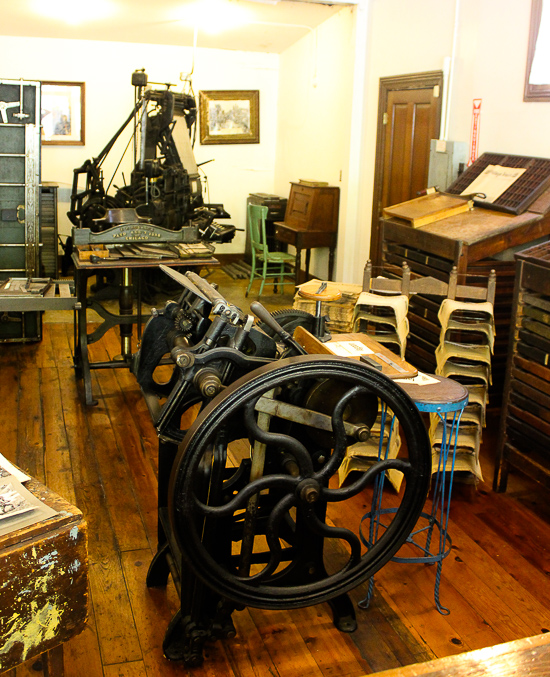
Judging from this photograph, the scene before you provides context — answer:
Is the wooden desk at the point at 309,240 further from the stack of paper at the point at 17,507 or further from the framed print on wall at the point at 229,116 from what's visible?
the stack of paper at the point at 17,507

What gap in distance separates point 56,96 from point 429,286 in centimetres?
683

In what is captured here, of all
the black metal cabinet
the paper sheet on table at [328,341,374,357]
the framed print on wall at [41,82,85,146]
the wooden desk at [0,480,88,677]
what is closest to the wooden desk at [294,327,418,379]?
the paper sheet on table at [328,341,374,357]

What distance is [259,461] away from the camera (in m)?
2.32

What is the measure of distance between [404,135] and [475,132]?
1.08 meters

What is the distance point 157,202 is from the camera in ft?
22.1

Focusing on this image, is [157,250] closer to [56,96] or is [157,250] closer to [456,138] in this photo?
[456,138]

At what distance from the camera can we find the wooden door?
19.1ft

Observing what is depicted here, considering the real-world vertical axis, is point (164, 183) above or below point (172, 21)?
below

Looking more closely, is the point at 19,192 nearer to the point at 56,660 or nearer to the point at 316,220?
the point at 316,220

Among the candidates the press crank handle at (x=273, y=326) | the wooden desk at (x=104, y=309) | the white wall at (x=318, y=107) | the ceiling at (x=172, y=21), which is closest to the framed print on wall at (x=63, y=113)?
the ceiling at (x=172, y=21)

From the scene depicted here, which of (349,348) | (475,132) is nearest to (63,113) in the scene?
(475,132)

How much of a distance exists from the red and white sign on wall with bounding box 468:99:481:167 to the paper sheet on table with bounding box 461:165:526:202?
433mm

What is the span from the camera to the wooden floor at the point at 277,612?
2.49 meters

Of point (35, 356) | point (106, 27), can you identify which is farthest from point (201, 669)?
point (106, 27)
